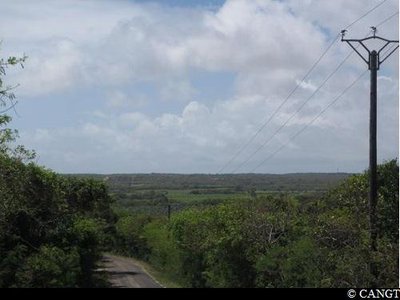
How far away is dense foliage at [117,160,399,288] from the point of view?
17.5 meters

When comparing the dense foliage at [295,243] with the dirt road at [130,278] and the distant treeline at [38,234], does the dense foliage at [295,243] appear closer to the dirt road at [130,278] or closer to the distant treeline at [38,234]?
the dirt road at [130,278]

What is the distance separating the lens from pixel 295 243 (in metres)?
21.5

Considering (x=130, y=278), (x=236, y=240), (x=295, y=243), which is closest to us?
(x=295, y=243)

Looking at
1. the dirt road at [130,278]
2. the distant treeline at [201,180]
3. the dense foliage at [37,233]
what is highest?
the distant treeline at [201,180]

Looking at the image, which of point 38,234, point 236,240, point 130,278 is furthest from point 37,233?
point 130,278

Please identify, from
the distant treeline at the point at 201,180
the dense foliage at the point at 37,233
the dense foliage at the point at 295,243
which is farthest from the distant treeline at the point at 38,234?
the distant treeline at the point at 201,180

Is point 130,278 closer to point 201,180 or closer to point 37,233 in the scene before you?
point 37,233

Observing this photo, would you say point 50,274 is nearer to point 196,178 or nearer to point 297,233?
point 297,233

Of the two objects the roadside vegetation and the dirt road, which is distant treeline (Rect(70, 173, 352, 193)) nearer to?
the dirt road

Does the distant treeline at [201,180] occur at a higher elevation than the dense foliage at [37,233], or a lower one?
higher

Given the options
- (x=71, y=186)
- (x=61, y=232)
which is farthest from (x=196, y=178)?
(x=61, y=232)

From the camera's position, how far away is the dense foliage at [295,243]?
690 inches

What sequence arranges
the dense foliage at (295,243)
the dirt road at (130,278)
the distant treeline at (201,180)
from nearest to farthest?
the dense foliage at (295,243) < the dirt road at (130,278) < the distant treeline at (201,180)

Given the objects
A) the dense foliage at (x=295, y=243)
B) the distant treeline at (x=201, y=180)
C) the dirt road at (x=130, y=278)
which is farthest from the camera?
the distant treeline at (x=201, y=180)
